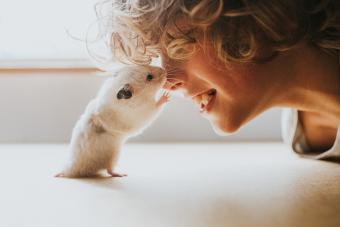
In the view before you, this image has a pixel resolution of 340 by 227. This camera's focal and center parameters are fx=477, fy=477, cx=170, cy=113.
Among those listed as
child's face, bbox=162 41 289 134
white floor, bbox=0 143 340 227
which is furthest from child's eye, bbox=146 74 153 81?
white floor, bbox=0 143 340 227

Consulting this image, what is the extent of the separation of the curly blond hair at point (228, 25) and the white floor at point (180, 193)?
1.04ft

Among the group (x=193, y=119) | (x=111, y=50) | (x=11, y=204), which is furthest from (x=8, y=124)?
(x=11, y=204)

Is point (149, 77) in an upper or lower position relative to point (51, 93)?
upper

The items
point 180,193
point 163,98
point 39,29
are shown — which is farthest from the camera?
point 39,29

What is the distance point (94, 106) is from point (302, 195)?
62 centimetres

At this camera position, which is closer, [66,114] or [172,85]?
[172,85]

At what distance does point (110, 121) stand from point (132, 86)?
0.12 metres

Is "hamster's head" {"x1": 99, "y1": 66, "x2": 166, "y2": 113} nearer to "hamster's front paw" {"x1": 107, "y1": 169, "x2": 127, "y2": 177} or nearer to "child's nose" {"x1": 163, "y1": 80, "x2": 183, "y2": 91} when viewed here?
"child's nose" {"x1": 163, "y1": 80, "x2": 183, "y2": 91}

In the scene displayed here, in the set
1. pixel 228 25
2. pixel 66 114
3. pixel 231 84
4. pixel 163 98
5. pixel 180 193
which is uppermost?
pixel 228 25

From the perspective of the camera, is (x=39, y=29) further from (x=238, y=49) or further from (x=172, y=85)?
(x=238, y=49)

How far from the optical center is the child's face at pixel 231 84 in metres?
1.16

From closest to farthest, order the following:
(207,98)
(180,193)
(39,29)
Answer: (180,193) → (207,98) → (39,29)

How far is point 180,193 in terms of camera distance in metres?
1.08

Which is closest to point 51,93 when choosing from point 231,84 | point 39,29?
point 39,29
